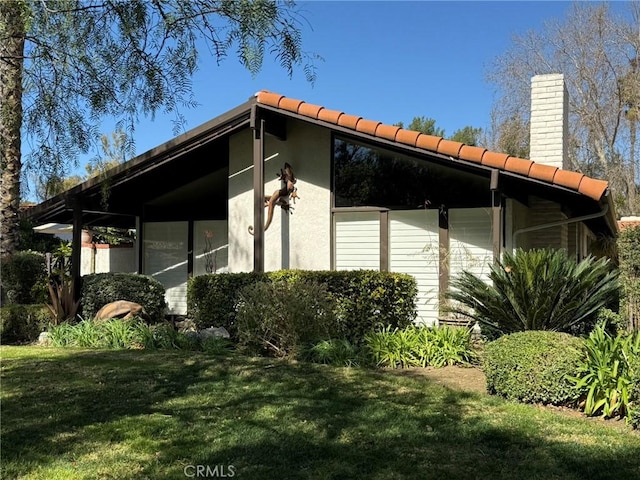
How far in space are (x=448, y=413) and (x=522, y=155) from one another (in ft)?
76.9

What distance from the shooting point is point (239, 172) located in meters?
11.7

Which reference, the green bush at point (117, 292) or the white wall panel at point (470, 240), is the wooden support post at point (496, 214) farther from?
the green bush at point (117, 292)

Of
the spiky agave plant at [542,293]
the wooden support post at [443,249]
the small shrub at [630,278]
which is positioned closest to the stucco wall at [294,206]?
the wooden support post at [443,249]

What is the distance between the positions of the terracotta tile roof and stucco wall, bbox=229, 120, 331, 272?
1.21m

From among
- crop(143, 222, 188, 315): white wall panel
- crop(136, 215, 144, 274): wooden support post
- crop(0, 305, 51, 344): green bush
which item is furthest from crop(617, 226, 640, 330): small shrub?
crop(136, 215, 144, 274): wooden support post

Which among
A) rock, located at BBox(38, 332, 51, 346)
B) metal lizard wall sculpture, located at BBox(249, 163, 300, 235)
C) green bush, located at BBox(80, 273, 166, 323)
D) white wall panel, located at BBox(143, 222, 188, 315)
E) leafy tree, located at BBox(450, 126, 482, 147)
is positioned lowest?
rock, located at BBox(38, 332, 51, 346)

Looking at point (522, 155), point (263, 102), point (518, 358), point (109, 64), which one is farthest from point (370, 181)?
point (522, 155)

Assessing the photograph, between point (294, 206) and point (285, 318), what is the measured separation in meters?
3.87

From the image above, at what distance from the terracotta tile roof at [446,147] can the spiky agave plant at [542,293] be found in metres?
1.06

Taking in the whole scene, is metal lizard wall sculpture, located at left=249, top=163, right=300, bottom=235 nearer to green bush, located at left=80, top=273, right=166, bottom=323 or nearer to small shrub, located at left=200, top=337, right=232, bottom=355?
green bush, located at left=80, top=273, right=166, bottom=323

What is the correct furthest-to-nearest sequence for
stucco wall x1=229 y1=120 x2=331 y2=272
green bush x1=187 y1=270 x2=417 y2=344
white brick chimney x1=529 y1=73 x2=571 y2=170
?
stucco wall x1=229 y1=120 x2=331 y2=272, white brick chimney x1=529 y1=73 x2=571 y2=170, green bush x1=187 y1=270 x2=417 y2=344

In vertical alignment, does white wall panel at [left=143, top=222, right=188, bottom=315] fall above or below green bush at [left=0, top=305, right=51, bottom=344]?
above

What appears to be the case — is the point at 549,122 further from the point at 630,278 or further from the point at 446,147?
the point at 630,278

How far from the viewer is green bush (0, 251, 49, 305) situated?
1082 centimetres
